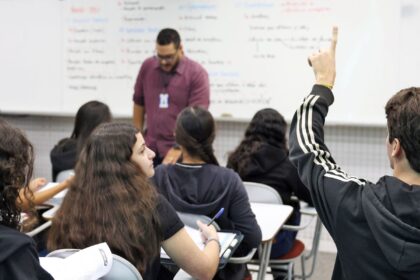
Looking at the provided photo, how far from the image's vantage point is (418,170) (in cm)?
114

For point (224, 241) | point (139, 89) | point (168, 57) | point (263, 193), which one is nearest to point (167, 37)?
point (168, 57)

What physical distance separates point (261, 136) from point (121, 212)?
134 cm

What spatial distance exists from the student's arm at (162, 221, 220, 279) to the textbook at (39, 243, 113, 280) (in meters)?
0.35

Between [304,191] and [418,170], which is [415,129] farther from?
[304,191]

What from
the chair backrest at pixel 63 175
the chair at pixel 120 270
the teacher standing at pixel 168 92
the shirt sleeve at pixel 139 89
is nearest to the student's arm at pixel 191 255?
the chair at pixel 120 270

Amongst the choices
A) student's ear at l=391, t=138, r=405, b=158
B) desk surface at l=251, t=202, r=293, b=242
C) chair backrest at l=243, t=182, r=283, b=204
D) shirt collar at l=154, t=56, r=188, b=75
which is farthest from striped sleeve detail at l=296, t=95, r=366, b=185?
shirt collar at l=154, t=56, r=188, b=75

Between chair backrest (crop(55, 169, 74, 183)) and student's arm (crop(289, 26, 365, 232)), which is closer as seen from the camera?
student's arm (crop(289, 26, 365, 232))

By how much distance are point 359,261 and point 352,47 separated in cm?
266

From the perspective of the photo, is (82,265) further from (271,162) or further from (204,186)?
(271,162)

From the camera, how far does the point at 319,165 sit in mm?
1247

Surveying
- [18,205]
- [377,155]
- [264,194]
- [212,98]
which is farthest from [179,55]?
[18,205]

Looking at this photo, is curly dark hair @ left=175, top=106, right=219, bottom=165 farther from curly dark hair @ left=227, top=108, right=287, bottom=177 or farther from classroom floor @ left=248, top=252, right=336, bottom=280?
classroom floor @ left=248, top=252, right=336, bottom=280

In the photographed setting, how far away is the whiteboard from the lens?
3570 millimetres

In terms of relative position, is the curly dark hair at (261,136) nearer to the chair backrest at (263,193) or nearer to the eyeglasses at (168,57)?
the chair backrest at (263,193)
